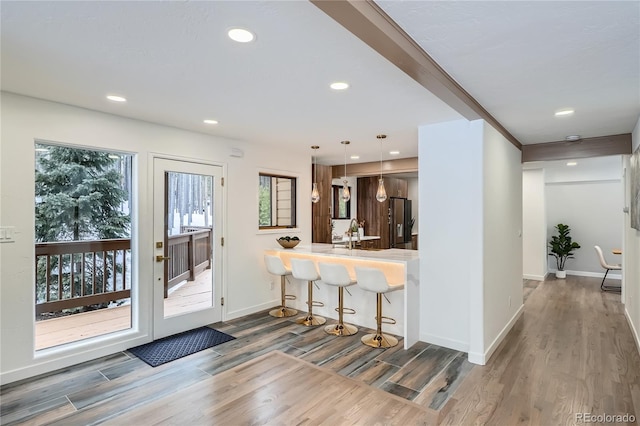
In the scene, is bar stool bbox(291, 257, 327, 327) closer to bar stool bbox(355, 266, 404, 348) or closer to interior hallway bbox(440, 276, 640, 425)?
bar stool bbox(355, 266, 404, 348)

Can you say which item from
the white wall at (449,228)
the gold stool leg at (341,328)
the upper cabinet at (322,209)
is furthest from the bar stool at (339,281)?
the upper cabinet at (322,209)

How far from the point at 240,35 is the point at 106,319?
3.50m

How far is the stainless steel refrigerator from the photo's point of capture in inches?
333

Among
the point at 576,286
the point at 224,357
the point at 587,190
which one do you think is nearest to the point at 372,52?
the point at 224,357

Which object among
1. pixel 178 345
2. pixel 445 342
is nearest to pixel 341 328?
pixel 445 342

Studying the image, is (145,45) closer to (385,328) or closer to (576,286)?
(385,328)

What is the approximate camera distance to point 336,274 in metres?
4.05

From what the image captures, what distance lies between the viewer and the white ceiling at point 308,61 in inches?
68.4

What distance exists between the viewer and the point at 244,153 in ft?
16.1

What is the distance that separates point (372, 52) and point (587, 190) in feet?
28.0

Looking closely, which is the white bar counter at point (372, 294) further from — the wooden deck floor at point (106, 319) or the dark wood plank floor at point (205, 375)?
the wooden deck floor at point (106, 319)

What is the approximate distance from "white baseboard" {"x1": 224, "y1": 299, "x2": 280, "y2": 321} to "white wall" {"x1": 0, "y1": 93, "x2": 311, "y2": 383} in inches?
0.6

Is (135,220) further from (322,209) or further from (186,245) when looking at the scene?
(322,209)

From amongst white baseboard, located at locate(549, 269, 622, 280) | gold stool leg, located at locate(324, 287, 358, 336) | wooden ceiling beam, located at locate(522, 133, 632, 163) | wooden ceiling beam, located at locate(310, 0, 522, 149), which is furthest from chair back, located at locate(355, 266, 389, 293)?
white baseboard, located at locate(549, 269, 622, 280)
